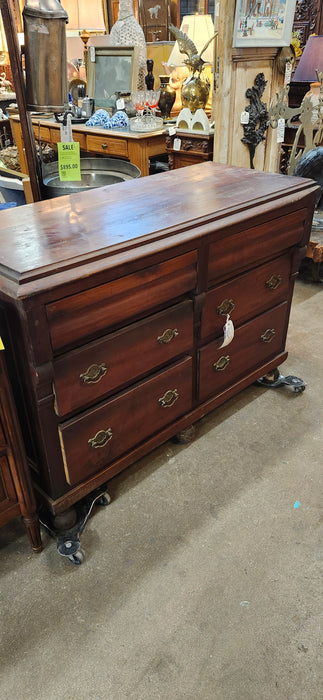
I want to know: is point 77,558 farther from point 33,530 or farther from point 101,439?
point 101,439

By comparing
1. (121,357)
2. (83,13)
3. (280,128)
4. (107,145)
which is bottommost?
(121,357)

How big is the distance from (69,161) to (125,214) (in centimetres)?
41

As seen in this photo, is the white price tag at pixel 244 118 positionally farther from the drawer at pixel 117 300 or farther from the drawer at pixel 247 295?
the drawer at pixel 117 300

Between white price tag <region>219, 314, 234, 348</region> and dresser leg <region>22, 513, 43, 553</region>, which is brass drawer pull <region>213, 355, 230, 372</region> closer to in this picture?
white price tag <region>219, 314, 234, 348</region>

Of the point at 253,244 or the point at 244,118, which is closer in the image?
the point at 253,244

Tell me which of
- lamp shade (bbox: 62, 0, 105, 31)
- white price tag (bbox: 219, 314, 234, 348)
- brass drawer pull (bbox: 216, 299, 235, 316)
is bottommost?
white price tag (bbox: 219, 314, 234, 348)

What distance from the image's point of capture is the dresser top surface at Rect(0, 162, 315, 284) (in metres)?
1.16

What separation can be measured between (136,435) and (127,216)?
0.66 m

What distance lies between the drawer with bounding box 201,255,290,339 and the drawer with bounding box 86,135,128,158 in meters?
2.11

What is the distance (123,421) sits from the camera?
4.71 ft

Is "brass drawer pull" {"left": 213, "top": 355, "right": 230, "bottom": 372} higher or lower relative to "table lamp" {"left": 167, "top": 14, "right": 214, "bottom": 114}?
lower

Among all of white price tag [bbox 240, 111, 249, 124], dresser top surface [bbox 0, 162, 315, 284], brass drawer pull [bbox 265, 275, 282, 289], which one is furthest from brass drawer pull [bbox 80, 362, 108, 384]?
white price tag [bbox 240, 111, 249, 124]

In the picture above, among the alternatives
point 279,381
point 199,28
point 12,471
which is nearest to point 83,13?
point 199,28

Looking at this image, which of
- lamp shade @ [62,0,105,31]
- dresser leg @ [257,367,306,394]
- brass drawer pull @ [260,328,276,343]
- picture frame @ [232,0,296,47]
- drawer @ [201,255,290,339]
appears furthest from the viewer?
lamp shade @ [62,0,105,31]
